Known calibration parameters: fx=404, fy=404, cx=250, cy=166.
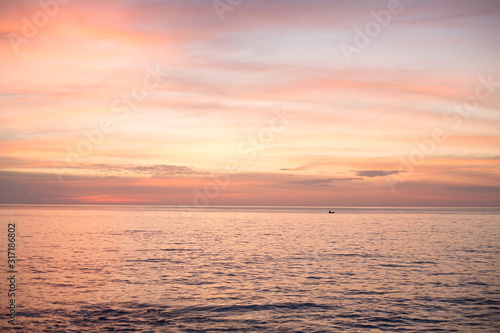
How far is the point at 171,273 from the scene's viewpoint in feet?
165

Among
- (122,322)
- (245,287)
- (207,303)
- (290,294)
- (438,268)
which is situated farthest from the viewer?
(438,268)

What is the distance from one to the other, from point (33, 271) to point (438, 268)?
5262 cm

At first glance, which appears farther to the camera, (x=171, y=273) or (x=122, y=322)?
(x=171, y=273)

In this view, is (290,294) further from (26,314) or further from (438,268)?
(438,268)

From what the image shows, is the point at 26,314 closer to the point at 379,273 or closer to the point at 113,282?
the point at 113,282

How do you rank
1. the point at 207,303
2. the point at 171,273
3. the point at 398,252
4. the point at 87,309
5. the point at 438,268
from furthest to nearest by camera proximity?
the point at 398,252 → the point at 438,268 → the point at 171,273 → the point at 207,303 → the point at 87,309

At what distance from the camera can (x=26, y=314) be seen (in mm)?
31891

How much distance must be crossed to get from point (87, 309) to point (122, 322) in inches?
208

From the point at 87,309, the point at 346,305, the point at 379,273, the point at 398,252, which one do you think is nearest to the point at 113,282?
the point at 87,309

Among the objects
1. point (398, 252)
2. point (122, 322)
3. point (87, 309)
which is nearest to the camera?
point (122, 322)

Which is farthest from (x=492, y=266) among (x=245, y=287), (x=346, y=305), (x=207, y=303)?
(x=207, y=303)

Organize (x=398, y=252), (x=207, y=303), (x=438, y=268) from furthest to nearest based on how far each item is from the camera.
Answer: (x=398, y=252) < (x=438, y=268) < (x=207, y=303)

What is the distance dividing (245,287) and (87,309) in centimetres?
1569

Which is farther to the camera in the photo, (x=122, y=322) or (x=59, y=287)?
(x=59, y=287)
